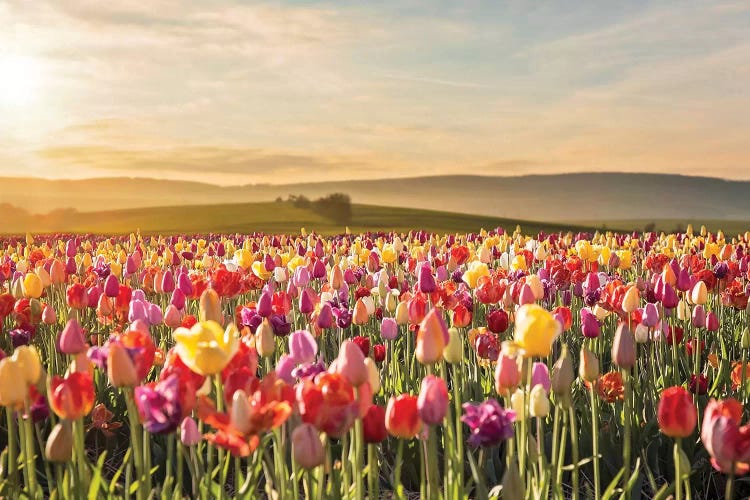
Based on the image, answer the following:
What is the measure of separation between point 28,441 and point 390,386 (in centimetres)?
318

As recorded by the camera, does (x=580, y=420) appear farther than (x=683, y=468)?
Yes

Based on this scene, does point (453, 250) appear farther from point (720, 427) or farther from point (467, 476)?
point (720, 427)

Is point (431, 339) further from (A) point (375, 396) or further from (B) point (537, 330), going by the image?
(A) point (375, 396)

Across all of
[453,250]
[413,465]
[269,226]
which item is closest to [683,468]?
[413,465]

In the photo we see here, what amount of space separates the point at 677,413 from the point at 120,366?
2083 mm

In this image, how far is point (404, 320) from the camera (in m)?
5.54

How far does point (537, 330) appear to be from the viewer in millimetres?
3158

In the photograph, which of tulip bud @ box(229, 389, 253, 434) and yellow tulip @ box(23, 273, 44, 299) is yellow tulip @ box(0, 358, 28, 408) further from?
yellow tulip @ box(23, 273, 44, 299)

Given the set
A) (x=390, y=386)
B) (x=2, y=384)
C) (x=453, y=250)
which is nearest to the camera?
(x=2, y=384)

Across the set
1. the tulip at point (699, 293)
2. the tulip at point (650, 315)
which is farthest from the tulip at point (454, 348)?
the tulip at point (699, 293)

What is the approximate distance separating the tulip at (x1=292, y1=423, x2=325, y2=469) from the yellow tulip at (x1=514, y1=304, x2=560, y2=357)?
1043mm

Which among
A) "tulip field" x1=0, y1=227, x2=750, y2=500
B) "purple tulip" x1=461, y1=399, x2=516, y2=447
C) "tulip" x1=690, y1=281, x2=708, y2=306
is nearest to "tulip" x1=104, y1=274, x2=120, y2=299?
"tulip field" x1=0, y1=227, x2=750, y2=500

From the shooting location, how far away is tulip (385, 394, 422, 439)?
113 inches

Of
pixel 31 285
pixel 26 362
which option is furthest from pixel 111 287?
pixel 26 362
